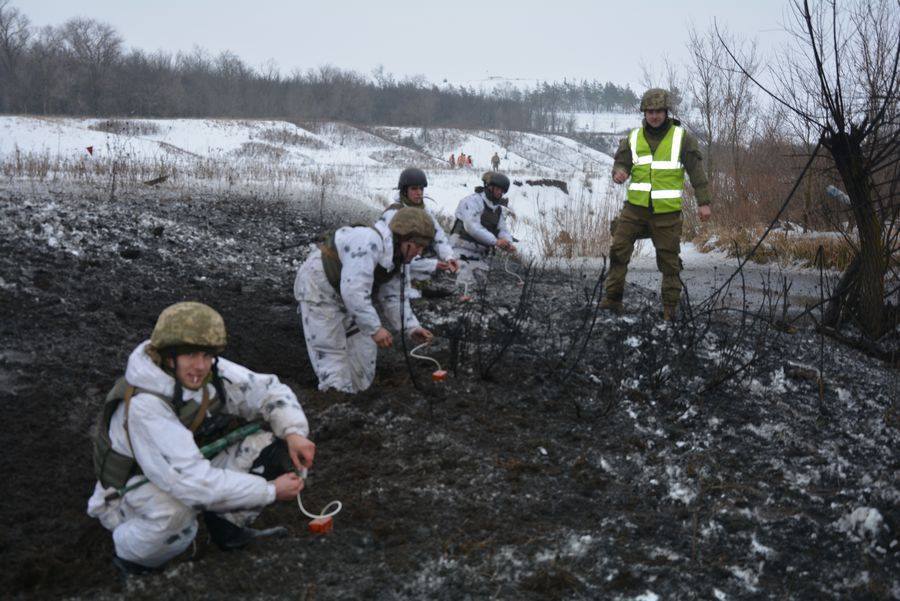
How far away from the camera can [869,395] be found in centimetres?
493

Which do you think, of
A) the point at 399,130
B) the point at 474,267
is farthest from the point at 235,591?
the point at 399,130

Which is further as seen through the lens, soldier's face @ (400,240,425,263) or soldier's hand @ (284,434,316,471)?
soldier's face @ (400,240,425,263)

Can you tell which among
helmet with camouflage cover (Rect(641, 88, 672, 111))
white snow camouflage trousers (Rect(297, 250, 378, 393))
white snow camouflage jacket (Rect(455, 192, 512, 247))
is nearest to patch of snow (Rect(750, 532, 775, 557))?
white snow camouflage trousers (Rect(297, 250, 378, 393))

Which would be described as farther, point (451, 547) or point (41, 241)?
point (41, 241)

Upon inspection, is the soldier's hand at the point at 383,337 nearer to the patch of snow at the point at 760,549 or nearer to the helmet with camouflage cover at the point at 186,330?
the helmet with camouflage cover at the point at 186,330

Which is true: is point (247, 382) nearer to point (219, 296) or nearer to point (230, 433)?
point (230, 433)

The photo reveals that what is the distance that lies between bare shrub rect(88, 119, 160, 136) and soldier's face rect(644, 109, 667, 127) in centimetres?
3612

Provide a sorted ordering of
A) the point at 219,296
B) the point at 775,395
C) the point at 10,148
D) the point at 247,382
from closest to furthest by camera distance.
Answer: the point at 247,382
the point at 775,395
the point at 219,296
the point at 10,148

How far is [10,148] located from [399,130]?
3902cm

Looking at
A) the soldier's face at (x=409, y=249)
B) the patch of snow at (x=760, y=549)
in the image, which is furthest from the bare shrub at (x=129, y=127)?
the patch of snow at (x=760, y=549)

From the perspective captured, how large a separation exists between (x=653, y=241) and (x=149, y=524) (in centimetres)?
489

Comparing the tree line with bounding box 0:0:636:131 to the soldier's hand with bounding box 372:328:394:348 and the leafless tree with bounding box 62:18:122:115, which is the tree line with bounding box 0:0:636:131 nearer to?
the leafless tree with bounding box 62:18:122:115

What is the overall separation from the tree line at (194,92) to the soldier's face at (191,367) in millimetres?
51982

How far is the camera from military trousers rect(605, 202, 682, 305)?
6.43 meters
